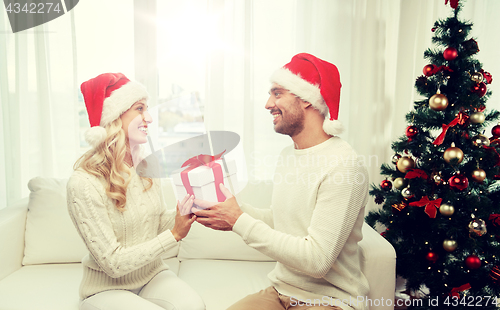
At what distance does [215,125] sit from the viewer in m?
2.65

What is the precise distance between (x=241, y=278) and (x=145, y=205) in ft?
2.27

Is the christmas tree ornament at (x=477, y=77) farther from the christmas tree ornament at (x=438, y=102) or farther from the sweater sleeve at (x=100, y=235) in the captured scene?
the sweater sleeve at (x=100, y=235)

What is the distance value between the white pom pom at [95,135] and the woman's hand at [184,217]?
1.32ft

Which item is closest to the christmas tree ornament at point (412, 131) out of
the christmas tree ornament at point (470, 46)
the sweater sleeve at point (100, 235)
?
the christmas tree ornament at point (470, 46)

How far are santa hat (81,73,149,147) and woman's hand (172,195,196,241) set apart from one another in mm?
414

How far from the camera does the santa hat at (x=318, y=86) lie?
4.74ft

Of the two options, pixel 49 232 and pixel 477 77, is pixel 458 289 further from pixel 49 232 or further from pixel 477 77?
pixel 49 232

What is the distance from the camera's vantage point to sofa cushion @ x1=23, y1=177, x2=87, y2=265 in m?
1.95

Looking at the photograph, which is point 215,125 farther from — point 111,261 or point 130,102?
point 111,261

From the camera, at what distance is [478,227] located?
1766mm

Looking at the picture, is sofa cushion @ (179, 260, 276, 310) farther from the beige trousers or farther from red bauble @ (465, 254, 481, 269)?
red bauble @ (465, 254, 481, 269)

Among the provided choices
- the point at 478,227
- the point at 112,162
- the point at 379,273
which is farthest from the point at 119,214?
the point at 478,227

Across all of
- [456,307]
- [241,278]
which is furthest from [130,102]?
[456,307]

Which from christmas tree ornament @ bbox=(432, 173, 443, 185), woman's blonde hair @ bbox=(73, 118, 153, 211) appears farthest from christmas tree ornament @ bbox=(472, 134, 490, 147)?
woman's blonde hair @ bbox=(73, 118, 153, 211)
